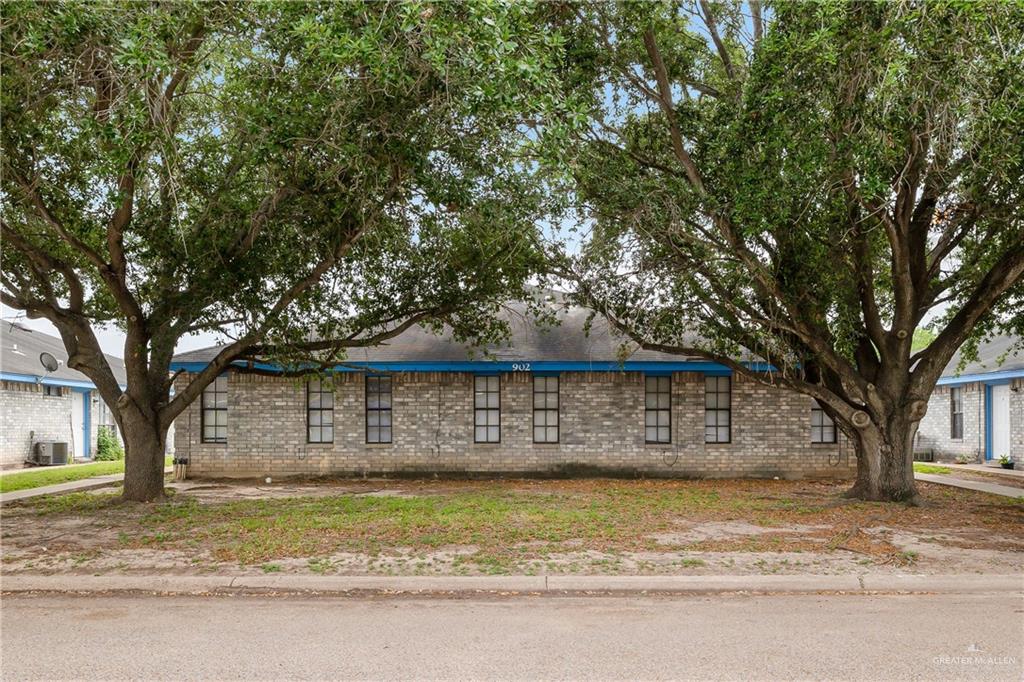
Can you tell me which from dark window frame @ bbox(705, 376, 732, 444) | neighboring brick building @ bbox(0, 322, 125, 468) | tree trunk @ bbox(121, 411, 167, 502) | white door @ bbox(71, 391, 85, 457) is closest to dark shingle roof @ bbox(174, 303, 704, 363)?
dark window frame @ bbox(705, 376, 732, 444)

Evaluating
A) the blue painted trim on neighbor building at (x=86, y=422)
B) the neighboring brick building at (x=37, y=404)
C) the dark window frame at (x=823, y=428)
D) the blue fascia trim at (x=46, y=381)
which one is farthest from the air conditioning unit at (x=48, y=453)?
the dark window frame at (x=823, y=428)

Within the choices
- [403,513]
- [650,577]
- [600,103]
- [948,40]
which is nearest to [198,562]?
[403,513]

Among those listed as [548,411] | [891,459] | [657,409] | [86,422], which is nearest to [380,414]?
[548,411]

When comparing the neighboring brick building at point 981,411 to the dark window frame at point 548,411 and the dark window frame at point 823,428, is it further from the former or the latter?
the dark window frame at point 548,411

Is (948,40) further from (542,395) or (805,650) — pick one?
(542,395)

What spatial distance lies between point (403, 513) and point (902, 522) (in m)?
7.69

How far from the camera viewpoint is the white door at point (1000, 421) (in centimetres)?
2078

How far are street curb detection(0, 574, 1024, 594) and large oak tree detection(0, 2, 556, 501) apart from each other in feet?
13.5

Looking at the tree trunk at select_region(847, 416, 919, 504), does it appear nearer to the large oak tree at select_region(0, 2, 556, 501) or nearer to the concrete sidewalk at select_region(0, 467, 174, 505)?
the large oak tree at select_region(0, 2, 556, 501)

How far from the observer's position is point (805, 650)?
545 cm

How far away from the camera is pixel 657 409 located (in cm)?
1792

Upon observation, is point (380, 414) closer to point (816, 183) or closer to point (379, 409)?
point (379, 409)

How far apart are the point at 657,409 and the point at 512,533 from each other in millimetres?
9170

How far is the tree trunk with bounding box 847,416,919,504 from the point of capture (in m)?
12.2
